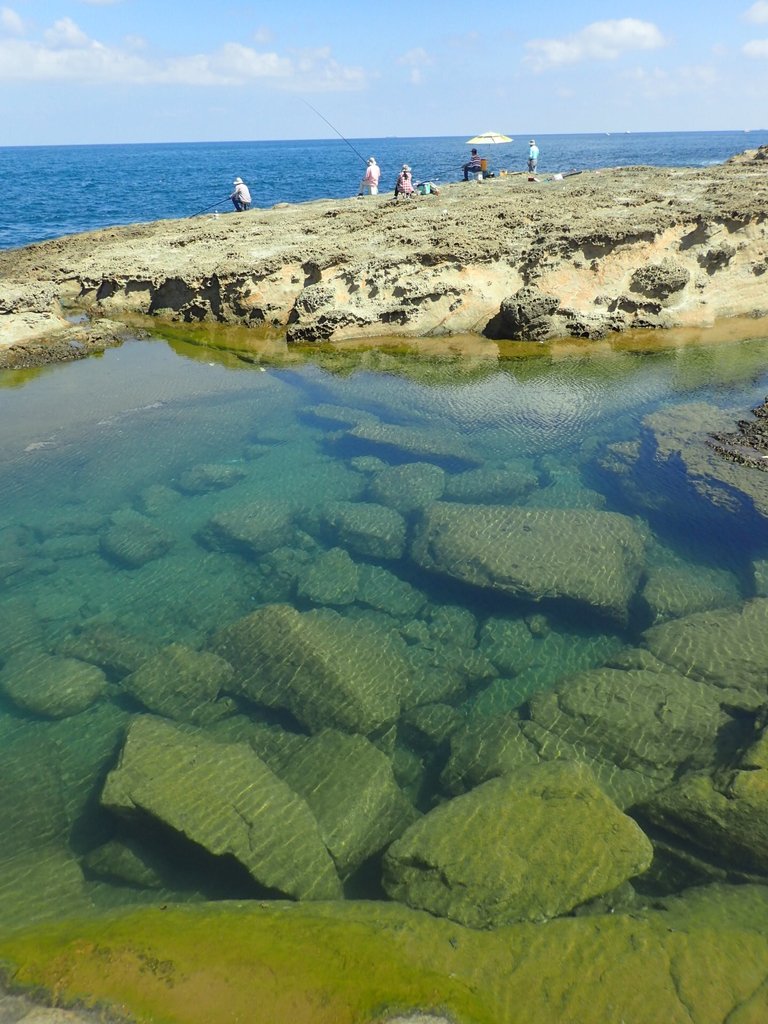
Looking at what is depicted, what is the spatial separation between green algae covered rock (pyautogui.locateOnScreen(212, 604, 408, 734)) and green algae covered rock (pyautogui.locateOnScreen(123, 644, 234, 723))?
0.22 meters

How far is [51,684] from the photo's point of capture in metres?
6.77

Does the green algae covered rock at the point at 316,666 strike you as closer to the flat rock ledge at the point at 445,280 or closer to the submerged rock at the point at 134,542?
the submerged rock at the point at 134,542

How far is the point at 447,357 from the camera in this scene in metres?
15.5

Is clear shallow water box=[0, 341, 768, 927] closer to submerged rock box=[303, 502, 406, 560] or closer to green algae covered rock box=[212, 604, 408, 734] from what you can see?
submerged rock box=[303, 502, 406, 560]

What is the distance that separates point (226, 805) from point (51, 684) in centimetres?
298

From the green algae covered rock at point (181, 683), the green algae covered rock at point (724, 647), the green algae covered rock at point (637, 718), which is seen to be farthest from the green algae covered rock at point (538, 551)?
the green algae covered rock at point (181, 683)

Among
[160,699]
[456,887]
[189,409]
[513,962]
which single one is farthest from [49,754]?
[189,409]

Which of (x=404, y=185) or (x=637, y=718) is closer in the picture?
(x=637, y=718)

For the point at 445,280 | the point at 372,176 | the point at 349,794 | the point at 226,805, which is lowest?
the point at 349,794

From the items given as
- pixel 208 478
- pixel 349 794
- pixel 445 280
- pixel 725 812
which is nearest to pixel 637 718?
pixel 725 812

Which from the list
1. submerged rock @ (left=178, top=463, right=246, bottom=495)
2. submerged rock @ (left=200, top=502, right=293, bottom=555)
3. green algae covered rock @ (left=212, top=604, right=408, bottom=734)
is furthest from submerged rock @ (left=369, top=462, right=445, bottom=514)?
green algae covered rock @ (left=212, top=604, right=408, bottom=734)

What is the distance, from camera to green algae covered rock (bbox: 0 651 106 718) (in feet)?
21.6

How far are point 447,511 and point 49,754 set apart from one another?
568 cm

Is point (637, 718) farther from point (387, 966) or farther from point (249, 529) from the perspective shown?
point (249, 529)
